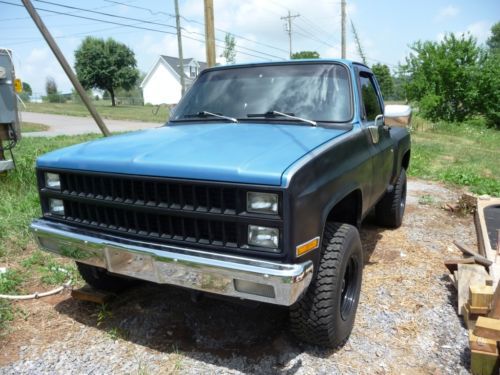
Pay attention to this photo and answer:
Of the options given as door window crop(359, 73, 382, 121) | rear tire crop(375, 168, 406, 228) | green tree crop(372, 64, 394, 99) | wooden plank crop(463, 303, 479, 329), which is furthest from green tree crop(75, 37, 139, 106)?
wooden plank crop(463, 303, 479, 329)

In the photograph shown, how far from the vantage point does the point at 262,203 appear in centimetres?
224

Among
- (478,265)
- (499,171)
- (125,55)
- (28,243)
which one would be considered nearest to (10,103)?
(28,243)

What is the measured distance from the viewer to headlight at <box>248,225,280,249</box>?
7.36 ft

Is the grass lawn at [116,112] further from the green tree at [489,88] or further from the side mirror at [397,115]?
the side mirror at [397,115]

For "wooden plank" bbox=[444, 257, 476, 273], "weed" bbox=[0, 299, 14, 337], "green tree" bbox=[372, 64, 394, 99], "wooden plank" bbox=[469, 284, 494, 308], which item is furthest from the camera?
"green tree" bbox=[372, 64, 394, 99]

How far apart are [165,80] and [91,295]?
6196 cm

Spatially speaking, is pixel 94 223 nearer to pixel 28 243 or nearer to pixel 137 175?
pixel 137 175

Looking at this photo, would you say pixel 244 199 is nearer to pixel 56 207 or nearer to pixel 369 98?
pixel 56 207

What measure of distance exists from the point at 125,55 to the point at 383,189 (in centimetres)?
5100

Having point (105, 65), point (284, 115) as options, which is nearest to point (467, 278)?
point (284, 115)

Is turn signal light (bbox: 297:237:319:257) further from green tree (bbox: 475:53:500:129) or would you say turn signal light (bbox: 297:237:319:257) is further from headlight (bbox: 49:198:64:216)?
green tree (bbox: 475:53:500:129)

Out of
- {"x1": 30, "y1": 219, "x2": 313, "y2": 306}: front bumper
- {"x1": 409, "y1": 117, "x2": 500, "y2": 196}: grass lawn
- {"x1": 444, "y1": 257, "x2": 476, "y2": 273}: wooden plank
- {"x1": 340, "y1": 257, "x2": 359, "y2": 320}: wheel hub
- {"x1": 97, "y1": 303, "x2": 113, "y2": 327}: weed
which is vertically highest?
{"x1": 30, "y1": 219, "x2": 313, "y2": 306}: front bumper

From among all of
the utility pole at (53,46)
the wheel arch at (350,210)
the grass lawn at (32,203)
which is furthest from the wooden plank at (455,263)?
the utility pole at (53,46)

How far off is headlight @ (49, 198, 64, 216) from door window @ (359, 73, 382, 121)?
8.06 ft
